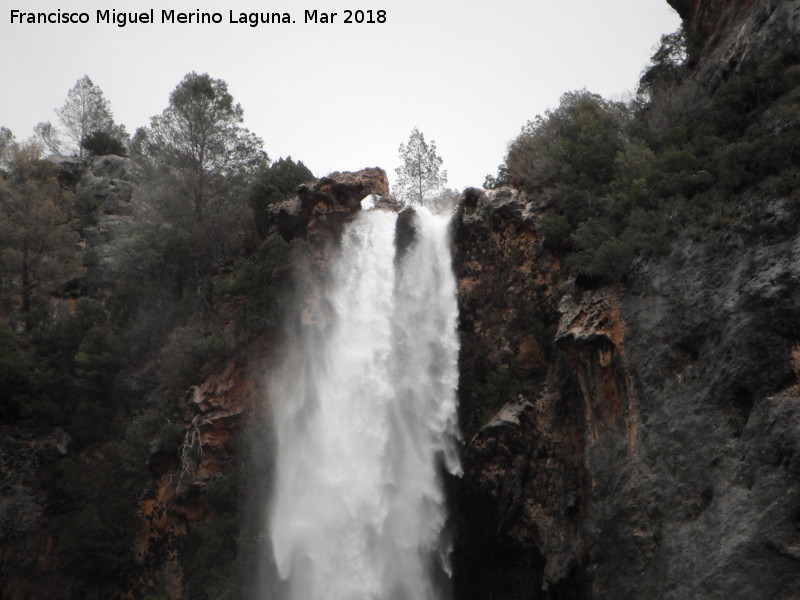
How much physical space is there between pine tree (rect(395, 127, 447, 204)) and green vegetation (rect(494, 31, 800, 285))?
534 inches

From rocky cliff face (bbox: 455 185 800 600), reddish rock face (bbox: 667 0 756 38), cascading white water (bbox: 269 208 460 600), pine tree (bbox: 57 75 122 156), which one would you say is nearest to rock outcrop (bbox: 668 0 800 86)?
reddish rock face (bbox: 667 0 756 38)

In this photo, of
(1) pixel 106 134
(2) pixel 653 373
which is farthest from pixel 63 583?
(1) pixel 106 134

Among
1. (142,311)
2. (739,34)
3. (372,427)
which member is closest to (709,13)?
(739,34)

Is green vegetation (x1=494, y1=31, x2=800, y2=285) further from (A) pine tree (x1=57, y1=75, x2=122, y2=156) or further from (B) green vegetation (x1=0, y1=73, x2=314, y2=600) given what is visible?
(A) pine tree (x1=57, y1=75, x2=122, y2=156)

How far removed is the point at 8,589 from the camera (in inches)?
837

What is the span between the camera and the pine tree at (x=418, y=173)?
38312mm

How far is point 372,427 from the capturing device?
2072cm

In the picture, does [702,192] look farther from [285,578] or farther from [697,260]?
[285,578]

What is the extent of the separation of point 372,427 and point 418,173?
2088cm

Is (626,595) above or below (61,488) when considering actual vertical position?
below

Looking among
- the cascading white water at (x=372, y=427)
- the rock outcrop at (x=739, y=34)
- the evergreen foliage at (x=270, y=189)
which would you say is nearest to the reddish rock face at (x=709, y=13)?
the rock outcrop at (x=739, y=34)

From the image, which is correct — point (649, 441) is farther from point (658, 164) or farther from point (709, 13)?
point (709, 13)

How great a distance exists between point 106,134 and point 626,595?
43.2 meters

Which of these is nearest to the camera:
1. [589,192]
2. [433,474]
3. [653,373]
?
[653,373]
